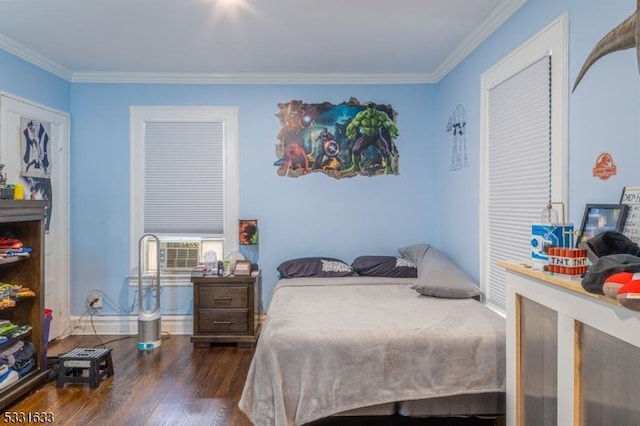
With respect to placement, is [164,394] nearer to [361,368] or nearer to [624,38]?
[361,368]

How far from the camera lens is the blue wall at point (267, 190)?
13.6 ft

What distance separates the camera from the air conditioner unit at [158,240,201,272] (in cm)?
417

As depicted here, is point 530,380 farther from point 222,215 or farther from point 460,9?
point 222,215

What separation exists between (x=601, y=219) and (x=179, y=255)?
3.61 m

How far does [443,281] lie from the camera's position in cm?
305

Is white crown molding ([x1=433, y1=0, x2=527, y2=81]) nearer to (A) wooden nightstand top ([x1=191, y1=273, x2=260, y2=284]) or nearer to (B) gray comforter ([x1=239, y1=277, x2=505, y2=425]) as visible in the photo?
(B) gray comforter ([x1=239, y1=277, x2=505, y2=425])

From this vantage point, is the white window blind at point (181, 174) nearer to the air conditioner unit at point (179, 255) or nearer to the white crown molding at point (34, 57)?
the air conditioner unit at point (179, 255)

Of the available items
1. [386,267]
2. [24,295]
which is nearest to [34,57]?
[24,295]

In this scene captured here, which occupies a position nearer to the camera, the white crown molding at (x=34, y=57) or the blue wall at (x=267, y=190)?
the white crown molding at (x=34, y=57)

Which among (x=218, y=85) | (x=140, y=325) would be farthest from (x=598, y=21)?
(x=140, y=325)

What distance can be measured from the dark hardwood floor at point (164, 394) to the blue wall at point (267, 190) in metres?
0.78

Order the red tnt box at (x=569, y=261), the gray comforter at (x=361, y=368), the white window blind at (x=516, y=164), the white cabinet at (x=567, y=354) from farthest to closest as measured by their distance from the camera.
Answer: the white window blind at (x=516, y=164), the gray comforter at (x=361, y=368), the red tnt box at (x=569, y=261), the white cabinet at (x=567, y=354)

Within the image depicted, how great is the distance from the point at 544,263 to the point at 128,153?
3874 mm

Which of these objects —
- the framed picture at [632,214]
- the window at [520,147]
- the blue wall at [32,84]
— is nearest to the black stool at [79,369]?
the blue wall at [32,84]
